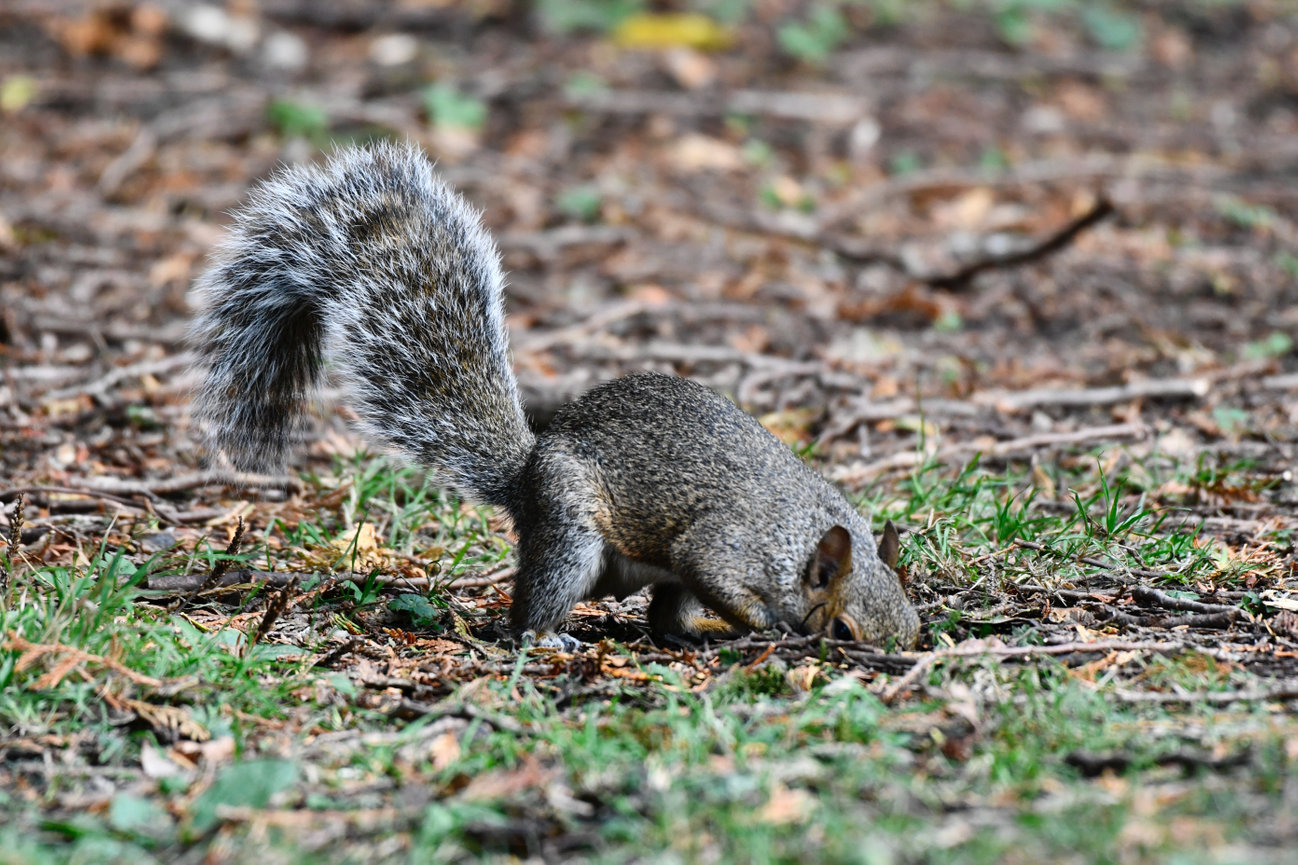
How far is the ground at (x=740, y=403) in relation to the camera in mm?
2594

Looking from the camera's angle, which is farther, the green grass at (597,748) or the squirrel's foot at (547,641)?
the squirrel's foot at (547,641)

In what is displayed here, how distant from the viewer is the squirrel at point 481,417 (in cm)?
373

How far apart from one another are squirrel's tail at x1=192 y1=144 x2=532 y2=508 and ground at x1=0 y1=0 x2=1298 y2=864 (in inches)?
16.5

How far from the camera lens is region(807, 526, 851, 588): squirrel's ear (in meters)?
3.46

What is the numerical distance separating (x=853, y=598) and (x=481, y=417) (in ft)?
4.27

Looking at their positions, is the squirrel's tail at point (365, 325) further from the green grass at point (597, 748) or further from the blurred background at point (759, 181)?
the blurred background at point (759, 181)

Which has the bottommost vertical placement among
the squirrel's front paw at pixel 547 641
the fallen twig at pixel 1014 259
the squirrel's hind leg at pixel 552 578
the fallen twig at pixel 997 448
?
the squirrel's front paw at pixel 547 641

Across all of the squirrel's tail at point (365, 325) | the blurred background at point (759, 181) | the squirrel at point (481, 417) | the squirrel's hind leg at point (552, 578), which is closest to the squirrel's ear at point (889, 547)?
the squirrel at point (481, 417)

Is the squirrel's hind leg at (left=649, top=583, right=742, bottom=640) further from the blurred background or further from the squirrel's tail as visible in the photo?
the blurred background

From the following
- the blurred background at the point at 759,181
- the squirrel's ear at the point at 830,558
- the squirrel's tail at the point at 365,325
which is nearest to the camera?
the squirrel's ear at the point at 830,558

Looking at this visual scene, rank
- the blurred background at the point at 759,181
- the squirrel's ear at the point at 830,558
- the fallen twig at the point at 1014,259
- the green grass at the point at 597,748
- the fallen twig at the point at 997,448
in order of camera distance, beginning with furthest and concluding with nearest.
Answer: the fallen twig at the point at 1014,259
the blurred background at the point at 759,181
the fallen twig at the point at 997,448
the squirrel's ear at the point at 830,558
the green grass at the point at 597,748

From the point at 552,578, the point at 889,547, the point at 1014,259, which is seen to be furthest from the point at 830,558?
the point at 1014,259

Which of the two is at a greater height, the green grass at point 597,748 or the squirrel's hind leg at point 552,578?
the squirrel's hind leg at point 552,578

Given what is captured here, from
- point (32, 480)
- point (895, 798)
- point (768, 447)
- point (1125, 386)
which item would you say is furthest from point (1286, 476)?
point (32, 480)
